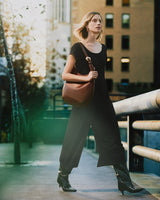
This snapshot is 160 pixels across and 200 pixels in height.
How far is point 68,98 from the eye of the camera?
3928 millimetres

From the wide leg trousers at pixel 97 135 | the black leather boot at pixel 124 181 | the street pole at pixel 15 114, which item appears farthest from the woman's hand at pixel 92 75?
the street pole at pixel 15 114

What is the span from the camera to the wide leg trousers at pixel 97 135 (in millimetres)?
3985

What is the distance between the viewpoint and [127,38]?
61531mm

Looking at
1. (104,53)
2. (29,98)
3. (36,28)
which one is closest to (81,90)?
(104,53)

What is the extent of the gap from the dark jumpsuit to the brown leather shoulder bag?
14cm

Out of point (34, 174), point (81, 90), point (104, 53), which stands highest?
point (104, 53)

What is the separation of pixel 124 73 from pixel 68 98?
5759cm

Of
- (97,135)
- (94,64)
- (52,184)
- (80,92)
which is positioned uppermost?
(94,64)

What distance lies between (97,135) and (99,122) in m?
0.13

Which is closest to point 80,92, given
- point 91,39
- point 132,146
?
point 91,39

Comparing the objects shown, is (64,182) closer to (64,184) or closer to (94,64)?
(64,184)

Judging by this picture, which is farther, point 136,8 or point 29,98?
point 136,8

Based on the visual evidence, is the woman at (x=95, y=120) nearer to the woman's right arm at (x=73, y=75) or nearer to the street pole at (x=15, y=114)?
the woman's right arm at (x=73, y=75)

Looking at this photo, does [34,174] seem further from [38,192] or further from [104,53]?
[104,53]
